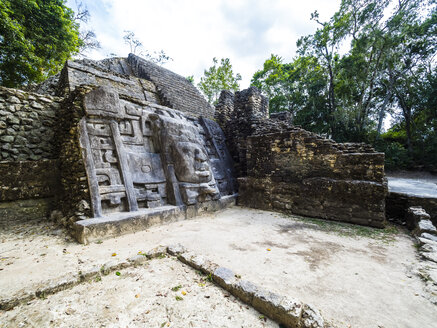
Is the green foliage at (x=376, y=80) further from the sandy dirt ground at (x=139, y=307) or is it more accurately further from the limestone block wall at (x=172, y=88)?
the sandy dirt ground at (x=139, y=307)

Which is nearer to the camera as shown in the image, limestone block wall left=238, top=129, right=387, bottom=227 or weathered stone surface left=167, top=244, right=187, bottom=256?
weathered stone surface left=167, top=244, right=187, bottom=256

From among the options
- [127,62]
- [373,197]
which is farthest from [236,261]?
[127,62]

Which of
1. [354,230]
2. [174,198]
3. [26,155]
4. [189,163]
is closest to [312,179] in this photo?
[354,230]

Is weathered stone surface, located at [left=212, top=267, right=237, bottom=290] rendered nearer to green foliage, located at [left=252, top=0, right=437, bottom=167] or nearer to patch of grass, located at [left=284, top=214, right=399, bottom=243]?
patch of grass, located at [left=284, top=214, right=399, bottom=243]

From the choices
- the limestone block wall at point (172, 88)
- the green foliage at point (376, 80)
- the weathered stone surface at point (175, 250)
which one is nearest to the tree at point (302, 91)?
the green foliage at point (376, 80)


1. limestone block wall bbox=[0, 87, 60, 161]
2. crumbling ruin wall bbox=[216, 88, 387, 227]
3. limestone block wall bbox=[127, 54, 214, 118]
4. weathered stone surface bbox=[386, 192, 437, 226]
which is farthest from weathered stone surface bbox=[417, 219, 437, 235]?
limestone block wall bbox=[127, 54, 214, 118]

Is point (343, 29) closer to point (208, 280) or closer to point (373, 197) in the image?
point (373, 197)

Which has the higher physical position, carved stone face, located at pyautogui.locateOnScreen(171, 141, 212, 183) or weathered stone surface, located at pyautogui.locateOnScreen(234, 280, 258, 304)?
carved stone face, located at pyautogui.locateOnScreen(171, 141, 212, 183)

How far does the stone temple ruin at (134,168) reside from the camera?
3878 mm

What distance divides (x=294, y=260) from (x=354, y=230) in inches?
93.1

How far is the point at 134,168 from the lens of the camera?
180 inches

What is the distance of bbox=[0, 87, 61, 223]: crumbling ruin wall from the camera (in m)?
3.86

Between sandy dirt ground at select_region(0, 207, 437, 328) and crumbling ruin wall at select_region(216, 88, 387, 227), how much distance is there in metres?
0.61

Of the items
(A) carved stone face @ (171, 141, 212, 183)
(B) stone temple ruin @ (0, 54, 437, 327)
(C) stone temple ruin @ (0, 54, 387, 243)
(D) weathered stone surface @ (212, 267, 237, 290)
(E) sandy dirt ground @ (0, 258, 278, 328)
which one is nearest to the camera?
(E) sandy dirt ground @ (0, 258, 278, 328)
